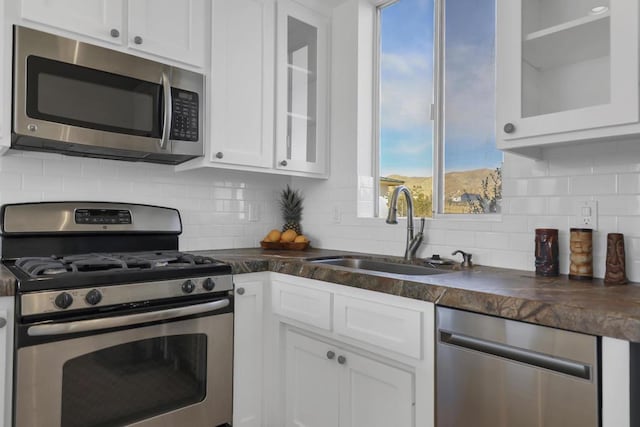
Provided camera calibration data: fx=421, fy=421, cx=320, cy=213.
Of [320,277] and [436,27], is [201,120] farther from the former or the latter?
[436,27]

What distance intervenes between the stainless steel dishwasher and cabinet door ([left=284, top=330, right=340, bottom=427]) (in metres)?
0.55

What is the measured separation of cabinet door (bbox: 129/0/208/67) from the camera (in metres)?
1.96

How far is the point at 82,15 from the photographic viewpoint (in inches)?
71.2

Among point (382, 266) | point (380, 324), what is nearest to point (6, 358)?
point (380, 324)

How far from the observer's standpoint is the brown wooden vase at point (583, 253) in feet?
5.14

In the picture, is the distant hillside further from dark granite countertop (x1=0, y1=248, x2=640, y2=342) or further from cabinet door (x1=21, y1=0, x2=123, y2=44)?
cabinet door (x1=21, y1=0, x2=123, y2=44)

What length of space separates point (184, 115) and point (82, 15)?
579 millimetres

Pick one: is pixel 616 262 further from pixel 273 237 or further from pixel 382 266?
pixel 273 237

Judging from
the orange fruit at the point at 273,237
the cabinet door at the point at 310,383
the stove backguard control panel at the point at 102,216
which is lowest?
the cabinet door at the point at 310,383

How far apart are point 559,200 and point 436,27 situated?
47.7 inches

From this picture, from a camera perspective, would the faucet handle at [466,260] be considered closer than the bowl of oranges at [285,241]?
Yes

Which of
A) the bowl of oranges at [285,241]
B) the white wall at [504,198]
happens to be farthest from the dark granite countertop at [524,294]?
the bowl of oranges at [285,241]

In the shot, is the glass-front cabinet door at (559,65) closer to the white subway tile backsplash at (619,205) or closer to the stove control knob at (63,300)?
the white subway tile backsplash at (619,205)

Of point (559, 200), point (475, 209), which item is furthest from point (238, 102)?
point (559, 200)
